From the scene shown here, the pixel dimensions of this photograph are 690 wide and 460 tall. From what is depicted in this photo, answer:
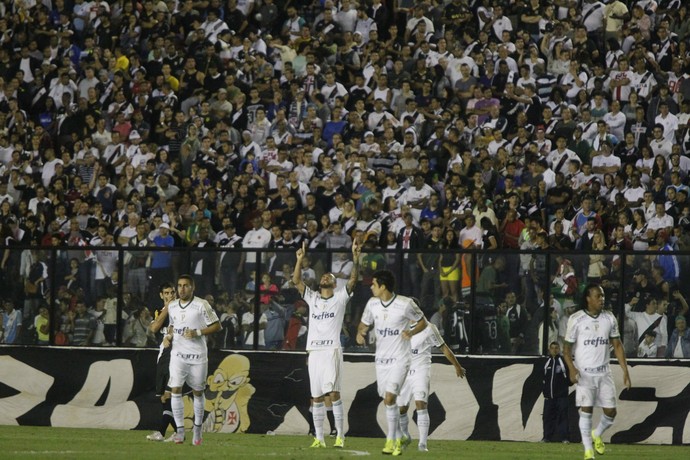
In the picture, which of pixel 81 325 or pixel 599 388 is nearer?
pixel 599 388

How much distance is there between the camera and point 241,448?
1773cm

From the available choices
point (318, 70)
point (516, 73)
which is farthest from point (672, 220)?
point (318, 70)

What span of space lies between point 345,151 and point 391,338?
10159 mm

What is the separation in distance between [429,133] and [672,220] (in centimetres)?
567

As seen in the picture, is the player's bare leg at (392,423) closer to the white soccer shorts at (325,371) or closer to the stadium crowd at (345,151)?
the white soccer shorts at (325,371)

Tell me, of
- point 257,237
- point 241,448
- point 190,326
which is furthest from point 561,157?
point 241,448

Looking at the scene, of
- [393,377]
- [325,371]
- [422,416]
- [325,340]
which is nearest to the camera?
[393,377]

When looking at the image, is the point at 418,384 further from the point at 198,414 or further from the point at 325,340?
the point at 198,414

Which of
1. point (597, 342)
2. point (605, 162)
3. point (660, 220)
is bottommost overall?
point (597, 342)

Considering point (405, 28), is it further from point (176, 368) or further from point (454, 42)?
point (176, 368)

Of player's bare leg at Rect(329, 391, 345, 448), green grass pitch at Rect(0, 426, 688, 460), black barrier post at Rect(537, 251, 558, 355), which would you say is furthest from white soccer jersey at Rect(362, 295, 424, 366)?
black barrier post at Rect(537, 251, 558, 355)

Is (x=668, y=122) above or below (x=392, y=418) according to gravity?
above

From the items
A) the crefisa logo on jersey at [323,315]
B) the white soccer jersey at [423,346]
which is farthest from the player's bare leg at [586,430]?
the crefisa logo on jersey at [323,315]

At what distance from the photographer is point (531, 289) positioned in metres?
21.2
